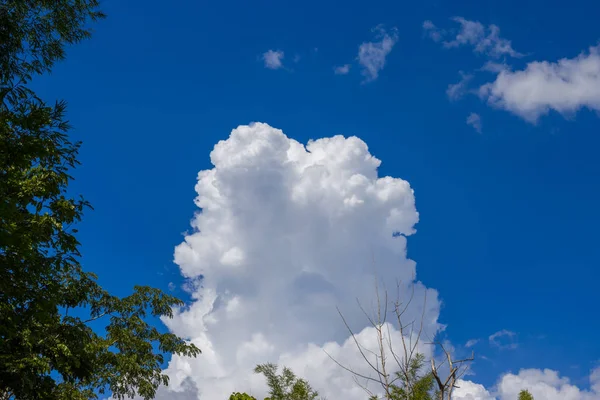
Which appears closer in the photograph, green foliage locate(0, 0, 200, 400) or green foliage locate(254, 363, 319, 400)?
green foliage locate(0, 0, 200, 400)

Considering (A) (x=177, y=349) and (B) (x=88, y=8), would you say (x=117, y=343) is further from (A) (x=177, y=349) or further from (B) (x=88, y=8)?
(B) (x=88, y=8)

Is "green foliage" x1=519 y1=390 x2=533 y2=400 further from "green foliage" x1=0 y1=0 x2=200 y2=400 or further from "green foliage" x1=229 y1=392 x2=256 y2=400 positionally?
"green foliage" x1=0 y1=0 x2=200 y2=400

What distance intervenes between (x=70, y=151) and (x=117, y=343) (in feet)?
39.1

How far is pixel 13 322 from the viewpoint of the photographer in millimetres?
10922

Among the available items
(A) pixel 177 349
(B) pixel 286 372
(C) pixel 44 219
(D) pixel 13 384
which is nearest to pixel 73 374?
(D) pixel 13 384

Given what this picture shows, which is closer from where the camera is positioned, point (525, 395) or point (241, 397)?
point (241, 397)

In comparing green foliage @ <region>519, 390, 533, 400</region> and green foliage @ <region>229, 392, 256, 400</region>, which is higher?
green foliage @ <region>519, 390, 533, 400</region>

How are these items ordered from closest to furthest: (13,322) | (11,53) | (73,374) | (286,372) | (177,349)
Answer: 1. (13,322)
2. (11,53)
3. (73,374)
4. (177,349)
5. (286,372)

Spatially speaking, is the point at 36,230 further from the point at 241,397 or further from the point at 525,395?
the point at 525,395

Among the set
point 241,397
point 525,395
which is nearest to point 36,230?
point 241,397

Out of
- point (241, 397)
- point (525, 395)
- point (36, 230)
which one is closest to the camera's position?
point (36, 230)

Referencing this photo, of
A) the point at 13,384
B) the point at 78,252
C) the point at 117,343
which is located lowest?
the point at 13,384

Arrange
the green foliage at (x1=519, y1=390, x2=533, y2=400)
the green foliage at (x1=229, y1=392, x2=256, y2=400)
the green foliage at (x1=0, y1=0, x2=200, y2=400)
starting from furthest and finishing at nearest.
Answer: the green foliage at (x1=519, y1=390, x2=533, y2=400), the green foliage at (x1=229, y1=392, x2=256, y2=400), the green foliage at (x1=0, y1=0, x2=200, y2=400)

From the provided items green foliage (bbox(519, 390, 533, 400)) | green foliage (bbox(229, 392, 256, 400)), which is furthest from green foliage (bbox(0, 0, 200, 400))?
green foliage (bbox(519, 390, 533, 400))
